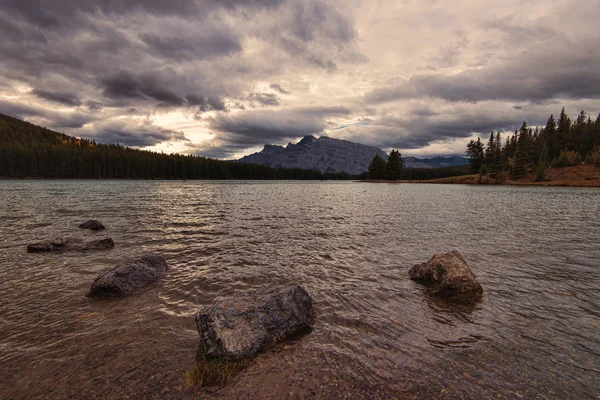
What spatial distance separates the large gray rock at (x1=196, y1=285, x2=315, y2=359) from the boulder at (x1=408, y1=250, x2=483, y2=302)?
6584 millimetres

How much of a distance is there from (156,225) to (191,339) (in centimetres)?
2266

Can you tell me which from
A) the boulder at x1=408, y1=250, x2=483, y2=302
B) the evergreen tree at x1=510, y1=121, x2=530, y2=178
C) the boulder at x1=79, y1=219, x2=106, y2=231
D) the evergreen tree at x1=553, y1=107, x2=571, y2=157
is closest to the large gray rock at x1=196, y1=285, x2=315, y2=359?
the boulder at x1=408, y1=250, x2=483, y2=302

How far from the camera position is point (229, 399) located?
6.03 metres

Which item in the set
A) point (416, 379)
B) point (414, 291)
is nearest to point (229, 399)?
point (416, 379)

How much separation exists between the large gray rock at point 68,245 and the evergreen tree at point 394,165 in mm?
187081

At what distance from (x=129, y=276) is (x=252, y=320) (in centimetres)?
768

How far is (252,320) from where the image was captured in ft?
27.7

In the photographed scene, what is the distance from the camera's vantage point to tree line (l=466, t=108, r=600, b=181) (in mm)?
143500

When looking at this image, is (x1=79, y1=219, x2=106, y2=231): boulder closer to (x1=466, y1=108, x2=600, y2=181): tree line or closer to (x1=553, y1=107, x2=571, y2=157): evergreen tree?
(x1=466, y1=108, x2=600, y2=181): tree line

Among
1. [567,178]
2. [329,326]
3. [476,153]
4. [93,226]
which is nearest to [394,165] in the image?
[476,153]

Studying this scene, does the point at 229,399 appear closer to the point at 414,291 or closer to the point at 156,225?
the point at 414,291

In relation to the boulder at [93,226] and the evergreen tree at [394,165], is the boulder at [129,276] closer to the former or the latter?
the boulder at [93,226]

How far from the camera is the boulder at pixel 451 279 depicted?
38.7 feet

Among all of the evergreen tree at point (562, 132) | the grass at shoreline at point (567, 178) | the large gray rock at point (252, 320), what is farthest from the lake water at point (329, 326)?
the evergreen tree at point (562, 132)
